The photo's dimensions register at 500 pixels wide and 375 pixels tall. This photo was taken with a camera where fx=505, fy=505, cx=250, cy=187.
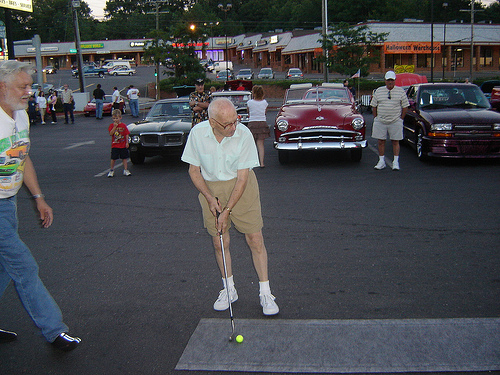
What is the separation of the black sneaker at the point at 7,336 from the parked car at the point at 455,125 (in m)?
9.23

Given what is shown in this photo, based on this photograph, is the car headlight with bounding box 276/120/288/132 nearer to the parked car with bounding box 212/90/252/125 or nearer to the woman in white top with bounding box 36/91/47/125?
the parked car with bounding box 212/90/252/125

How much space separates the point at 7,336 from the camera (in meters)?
3.75

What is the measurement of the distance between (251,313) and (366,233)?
2.61m

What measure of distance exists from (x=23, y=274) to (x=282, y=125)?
8174 mm

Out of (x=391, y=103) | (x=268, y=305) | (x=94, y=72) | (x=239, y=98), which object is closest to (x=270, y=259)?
(x=268, y=305)

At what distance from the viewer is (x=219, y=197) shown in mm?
4082

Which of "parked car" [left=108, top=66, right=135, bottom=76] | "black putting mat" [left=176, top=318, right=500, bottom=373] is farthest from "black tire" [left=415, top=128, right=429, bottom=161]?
"parked car" [left=108, top=66, right=135, bottom=76]

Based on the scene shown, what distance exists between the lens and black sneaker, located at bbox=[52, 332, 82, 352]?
3525 millimetres

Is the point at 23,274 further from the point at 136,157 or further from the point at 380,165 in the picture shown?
the point at 136,157

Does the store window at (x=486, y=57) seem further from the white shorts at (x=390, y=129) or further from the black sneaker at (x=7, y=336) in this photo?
the black sneaker at (x=7, y=336)

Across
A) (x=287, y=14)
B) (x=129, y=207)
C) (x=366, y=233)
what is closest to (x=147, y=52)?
(x=129, y=207)

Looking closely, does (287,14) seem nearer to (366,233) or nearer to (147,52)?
(147,52)

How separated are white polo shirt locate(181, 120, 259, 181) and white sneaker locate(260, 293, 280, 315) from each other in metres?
1.01

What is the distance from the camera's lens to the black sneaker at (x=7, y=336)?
3727 millimetres
